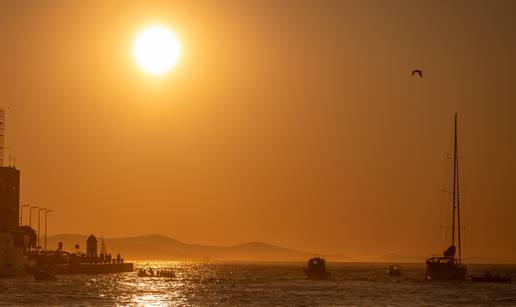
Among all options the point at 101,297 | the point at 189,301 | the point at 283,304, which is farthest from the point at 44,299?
the point at 283,304

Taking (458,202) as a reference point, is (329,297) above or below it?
below

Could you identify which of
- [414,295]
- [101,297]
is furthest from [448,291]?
[101,297]

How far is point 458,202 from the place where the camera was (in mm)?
185000

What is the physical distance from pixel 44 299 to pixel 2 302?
37.4 feet

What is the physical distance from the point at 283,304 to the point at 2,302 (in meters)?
33.7

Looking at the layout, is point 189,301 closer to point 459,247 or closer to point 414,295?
point 414,295

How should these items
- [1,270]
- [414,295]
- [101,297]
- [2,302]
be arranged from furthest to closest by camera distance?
1. [1,270]
2. [414,295]
3. [101,297]
4. [2,302]

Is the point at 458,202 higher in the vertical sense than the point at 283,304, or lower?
higher

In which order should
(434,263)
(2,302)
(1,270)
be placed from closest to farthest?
(2,302), (434,263), (1,270)

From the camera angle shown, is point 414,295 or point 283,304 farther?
point 414,295

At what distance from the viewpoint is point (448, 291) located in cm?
15388

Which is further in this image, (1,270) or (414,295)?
(1,270)

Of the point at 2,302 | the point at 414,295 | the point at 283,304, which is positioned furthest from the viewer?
the point at 414,295

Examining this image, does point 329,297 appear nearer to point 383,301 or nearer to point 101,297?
point 383,301
